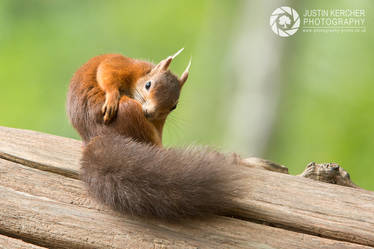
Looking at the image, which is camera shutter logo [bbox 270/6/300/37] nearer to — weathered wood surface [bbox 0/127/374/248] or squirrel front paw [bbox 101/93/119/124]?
weathered wood surface [bbox 0/127/374/248]

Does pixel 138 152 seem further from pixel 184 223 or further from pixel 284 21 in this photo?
pixel 284 21

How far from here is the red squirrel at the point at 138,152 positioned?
1.50 metres

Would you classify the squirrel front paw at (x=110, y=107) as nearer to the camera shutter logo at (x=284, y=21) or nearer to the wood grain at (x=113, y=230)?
the wood grain at (x=113, y=230)

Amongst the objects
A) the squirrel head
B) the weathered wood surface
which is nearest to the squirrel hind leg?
the squirrel head

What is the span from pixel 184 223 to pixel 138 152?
0.30 metres

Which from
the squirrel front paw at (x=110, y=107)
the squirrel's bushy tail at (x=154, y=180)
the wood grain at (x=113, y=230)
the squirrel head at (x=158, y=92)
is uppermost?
the squirrel head at (x=158, y=92)

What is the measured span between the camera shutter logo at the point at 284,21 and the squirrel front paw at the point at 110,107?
1.88 meters

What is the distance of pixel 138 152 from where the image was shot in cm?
156

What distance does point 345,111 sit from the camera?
3578 mm

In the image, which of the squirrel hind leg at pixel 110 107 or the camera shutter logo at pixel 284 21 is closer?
the squirrel hind leg at pixel 110 107

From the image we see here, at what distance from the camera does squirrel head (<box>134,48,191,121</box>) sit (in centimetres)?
174

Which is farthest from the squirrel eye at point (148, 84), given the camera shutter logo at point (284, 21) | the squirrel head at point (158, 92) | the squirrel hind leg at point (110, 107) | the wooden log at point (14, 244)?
the camera shutter logo at point (284, 21)

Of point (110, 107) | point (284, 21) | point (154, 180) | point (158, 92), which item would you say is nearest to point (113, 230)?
point (154, 180)

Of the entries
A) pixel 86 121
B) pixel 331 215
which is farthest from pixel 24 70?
pixel 331 215
